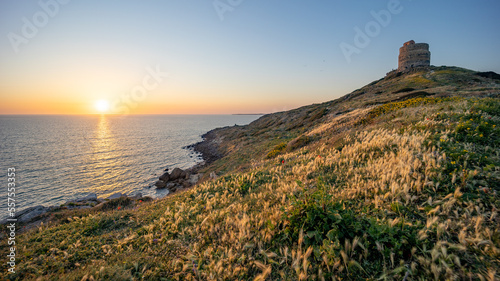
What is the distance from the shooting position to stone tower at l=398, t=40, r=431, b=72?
235ft

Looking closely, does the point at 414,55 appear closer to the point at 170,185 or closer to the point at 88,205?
the point at 170,185

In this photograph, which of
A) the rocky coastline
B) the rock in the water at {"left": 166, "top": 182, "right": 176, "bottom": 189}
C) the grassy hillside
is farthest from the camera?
the rock in the water at {"left": 166, "top": 182, "right": 176, "bottom": 189}

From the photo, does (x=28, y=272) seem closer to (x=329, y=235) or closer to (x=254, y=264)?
(x=254, y=264)

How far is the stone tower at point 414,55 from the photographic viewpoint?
235 ft

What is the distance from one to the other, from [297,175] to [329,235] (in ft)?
13.9

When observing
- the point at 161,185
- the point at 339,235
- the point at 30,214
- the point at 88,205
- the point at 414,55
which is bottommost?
the point at 161,185

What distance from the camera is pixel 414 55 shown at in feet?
238

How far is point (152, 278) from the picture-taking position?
3.60 meters

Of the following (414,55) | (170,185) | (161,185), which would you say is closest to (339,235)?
(170,185)

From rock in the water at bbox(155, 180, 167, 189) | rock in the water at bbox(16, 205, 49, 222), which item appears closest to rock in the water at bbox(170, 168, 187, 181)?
rock in the water at bbox(155, 180, 167, 189)

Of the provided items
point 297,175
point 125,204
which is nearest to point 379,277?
point 297,175

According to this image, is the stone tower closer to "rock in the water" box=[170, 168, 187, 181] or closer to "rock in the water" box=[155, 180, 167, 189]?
"rock in the water" box=[170, 168, 187, 181]

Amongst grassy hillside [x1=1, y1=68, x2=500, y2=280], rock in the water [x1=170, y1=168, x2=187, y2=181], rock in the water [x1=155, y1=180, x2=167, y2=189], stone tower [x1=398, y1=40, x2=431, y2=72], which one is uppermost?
stone tower [x1=398, y1=40, x2=431, y2=72]

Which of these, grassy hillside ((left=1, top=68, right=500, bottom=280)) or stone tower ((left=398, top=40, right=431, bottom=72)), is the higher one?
stone tower ((left=398, top=40, right=431, bottom=72))
